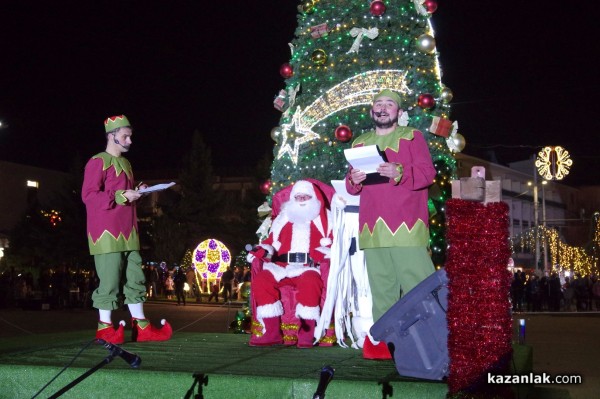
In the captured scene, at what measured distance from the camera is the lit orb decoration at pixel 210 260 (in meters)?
34.7

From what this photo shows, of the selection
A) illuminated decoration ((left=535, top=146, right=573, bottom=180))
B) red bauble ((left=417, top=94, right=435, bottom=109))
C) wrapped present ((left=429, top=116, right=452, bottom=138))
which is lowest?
wrapped present ((left=429, top=116, right=452, bottom=138))

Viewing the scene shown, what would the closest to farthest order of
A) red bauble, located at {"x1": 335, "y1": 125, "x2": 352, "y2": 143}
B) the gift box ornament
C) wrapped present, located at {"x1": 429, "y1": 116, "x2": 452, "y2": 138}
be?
the gift box ornament → wrapped present, located at {"x1": 429, "y1": 116, "x2": 452, "y2": 138} → red bauble, located at {"x1": 335, "y1": 125, "x2": 352, "y2": 143}

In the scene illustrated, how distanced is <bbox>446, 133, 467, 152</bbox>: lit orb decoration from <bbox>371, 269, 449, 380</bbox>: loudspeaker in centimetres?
620

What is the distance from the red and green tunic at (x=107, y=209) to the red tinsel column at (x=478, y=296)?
12.7ft

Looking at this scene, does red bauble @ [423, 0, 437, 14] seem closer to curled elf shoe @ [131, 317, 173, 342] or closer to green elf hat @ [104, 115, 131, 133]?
green elf hat @ [104, 115, 131, 133]

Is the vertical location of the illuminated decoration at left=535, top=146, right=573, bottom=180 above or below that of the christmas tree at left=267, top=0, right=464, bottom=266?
above

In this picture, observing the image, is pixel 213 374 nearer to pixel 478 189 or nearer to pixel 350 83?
pixel 478 189

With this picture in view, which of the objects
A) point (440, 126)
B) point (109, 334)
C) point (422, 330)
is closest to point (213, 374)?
point (422, 330)

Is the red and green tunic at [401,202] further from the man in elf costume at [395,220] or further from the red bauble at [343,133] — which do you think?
the red bauble at [343,133]

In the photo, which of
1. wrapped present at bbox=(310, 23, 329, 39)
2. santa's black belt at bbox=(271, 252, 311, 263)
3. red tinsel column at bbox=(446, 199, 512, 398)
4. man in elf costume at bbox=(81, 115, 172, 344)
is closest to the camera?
red tinsel column at bbox=(446, 199, 512, 398)

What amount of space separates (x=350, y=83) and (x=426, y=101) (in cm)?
138

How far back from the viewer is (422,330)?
4883mm

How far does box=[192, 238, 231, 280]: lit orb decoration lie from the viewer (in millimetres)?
34688

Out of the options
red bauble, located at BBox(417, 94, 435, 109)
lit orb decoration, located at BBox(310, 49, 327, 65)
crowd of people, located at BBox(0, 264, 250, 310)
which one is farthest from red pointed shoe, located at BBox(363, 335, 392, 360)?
crowd of people, located at BBox(0, 264, 250, 310)
